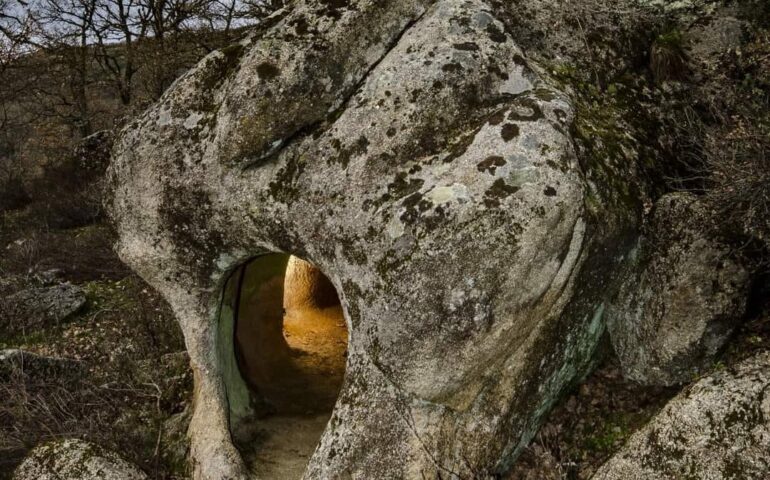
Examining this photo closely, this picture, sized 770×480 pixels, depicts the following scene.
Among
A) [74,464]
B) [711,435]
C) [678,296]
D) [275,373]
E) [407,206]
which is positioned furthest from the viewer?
[275,373]

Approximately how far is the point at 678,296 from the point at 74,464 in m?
5.72

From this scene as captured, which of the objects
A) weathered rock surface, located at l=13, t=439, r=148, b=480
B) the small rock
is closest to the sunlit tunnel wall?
weathered rock surface, located at l=13, t=439, r=148, b=480

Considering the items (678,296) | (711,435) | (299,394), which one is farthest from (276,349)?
(711,435)

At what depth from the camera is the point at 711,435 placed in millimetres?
3926

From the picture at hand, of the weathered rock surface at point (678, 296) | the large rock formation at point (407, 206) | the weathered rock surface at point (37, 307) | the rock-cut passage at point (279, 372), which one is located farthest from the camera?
the weathered rock surface at point (37, 307)

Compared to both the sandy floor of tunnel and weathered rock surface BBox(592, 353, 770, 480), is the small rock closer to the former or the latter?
the sandy floor of tunnel

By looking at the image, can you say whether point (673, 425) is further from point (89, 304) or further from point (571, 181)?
point (89, 304)

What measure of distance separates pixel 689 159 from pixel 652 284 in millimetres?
1311

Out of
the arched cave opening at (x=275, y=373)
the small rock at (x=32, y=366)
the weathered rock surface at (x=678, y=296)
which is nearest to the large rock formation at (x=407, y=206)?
the weathered rock surface at (x=678, y=296)

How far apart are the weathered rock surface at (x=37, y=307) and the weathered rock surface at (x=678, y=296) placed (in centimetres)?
928

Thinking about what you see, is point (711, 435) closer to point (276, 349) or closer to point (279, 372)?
point (279, 372)

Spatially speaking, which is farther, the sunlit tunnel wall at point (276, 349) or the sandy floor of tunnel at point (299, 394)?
the sunlit tunnel wall at point (276, 349)

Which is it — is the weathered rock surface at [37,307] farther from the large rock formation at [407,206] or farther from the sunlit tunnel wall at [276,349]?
the large rock formation at [407,206]

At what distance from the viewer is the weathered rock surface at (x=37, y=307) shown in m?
10.4
